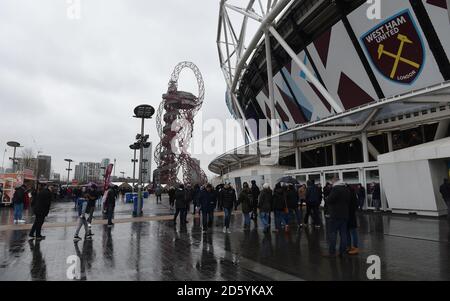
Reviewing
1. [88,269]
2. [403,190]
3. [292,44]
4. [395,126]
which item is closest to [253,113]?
[292,44]

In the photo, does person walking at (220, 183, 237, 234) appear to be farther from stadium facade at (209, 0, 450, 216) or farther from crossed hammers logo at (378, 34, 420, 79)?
crossed hammers logo at (378, 34, 420, 79)

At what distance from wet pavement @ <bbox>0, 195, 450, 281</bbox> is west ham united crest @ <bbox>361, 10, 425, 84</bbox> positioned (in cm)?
923

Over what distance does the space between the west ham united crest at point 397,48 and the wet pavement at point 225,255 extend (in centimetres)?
923

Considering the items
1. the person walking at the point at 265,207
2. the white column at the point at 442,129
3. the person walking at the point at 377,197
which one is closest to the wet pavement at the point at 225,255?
the person walking at the point at 265,207

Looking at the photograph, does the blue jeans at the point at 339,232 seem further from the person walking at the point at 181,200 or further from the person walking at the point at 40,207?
the person walking at the point at 40,207

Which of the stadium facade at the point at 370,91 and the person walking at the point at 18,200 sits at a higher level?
the stadium facade at the point at 370,91

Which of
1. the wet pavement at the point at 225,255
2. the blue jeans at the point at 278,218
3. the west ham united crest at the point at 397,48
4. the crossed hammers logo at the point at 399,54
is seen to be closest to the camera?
the wet pavement at the point at 225,255

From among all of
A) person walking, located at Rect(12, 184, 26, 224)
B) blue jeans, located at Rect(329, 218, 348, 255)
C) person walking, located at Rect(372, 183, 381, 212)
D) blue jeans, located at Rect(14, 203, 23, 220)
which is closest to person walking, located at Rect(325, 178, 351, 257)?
blue jeans, located at Rect(329, 218, 348, 255)

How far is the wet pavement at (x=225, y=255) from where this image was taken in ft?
17.4

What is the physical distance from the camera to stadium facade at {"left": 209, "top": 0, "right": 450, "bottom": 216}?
1279 cm

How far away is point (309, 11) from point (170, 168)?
104ft
